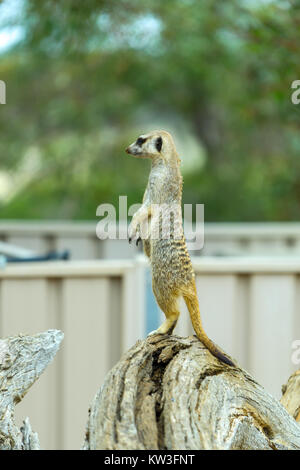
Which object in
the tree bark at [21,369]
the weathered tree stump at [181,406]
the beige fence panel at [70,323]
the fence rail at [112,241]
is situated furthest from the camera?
the fence rail at [112,241]

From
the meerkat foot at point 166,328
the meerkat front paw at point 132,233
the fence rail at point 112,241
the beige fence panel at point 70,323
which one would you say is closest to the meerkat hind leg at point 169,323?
the meerkat foot at point 166,328

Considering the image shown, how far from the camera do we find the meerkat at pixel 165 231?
0.62 metres

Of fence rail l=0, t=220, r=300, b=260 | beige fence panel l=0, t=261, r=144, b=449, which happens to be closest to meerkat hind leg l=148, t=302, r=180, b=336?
beige fence panel l=0, t=261, r=144, b=449

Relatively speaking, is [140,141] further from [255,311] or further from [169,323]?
[255,311]

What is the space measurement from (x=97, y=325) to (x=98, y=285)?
0.10 meters

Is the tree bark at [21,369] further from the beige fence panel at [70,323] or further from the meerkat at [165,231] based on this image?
the beige fence panel at [70,323]

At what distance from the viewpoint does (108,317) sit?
1.42 metres

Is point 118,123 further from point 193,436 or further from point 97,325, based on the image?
point 193,436

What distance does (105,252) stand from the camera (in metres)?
2.97

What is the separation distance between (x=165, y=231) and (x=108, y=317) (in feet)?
2.72

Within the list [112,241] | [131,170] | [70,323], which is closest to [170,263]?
[70,323]

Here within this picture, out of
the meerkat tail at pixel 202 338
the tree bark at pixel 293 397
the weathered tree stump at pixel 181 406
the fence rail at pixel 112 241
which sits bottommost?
the tree bark at pixel 293 397
